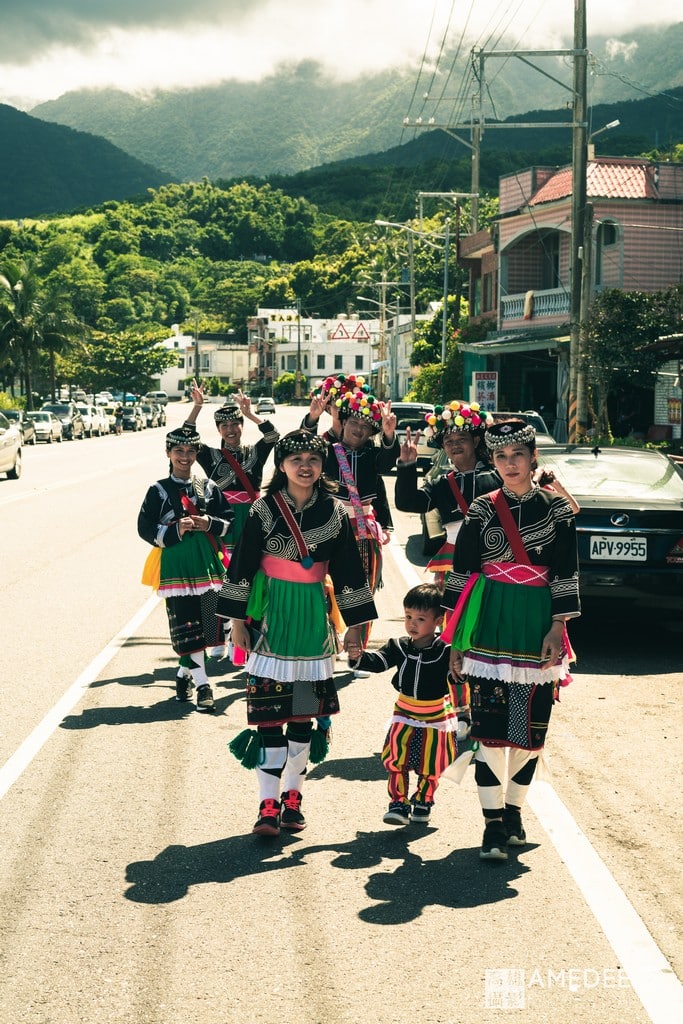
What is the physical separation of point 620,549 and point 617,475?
1.12 meters

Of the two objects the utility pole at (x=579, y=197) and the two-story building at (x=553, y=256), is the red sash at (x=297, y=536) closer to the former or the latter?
the utility pole at (x=579, y=197)

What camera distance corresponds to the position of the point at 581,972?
164 inches

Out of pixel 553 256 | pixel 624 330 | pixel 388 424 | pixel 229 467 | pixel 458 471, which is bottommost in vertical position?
pixel 229 467

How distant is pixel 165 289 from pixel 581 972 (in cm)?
16780

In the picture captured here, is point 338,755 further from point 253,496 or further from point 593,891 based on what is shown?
point 253,496

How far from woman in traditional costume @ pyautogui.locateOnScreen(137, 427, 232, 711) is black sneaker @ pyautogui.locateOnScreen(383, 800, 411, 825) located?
250 cm

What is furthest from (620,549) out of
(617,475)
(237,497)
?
(237,497)

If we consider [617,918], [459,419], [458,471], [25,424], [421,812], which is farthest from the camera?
[25,424]

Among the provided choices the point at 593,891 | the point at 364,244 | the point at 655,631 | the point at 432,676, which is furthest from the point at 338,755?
the point at 364,244

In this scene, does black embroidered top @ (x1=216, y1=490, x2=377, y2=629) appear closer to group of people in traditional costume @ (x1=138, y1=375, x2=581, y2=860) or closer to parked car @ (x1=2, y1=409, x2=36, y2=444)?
group of people in traditional costume @ (x1=138, y1=375, x2=581, y2=860)

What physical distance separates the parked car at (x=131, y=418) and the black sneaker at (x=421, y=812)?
68311 mm

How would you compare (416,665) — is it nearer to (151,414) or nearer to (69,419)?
(69,419)

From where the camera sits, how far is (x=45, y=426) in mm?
55031

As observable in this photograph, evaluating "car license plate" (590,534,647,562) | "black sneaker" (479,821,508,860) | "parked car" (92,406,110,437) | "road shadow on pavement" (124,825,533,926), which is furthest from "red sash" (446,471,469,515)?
"parked car" (92,406,110,437)
